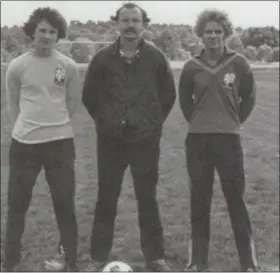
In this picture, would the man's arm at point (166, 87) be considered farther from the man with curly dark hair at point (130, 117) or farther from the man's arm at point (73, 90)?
the man's arm at point (73, 90)

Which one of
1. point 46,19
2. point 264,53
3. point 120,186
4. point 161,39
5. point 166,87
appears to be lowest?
point 120,186

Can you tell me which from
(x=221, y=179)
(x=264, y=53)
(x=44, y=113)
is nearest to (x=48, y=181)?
(x=44, y=113)

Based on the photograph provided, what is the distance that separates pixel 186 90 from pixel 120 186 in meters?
0.56

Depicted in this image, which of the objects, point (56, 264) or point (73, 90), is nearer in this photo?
point (73, 90)

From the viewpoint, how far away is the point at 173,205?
13.4ft

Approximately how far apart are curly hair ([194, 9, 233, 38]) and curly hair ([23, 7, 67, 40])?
0.62 meters

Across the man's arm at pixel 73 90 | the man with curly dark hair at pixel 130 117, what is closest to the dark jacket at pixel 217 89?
the man with curly dark hair at pixel 130 117

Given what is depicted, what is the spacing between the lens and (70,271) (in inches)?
119

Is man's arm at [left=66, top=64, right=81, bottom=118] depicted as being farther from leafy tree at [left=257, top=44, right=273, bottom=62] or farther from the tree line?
leafy tree at [left=257, top=44, right=273, bottom=62]

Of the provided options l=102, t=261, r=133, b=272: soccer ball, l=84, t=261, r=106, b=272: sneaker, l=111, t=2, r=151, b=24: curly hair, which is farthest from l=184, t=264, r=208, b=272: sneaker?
l=111, t=2, r=151, b=24: curly hair

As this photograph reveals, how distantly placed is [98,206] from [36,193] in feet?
4.49

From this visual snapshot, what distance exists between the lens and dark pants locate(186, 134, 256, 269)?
9.51 feet

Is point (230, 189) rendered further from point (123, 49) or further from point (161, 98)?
point (123, 49)

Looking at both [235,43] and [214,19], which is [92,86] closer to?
[214,19]
